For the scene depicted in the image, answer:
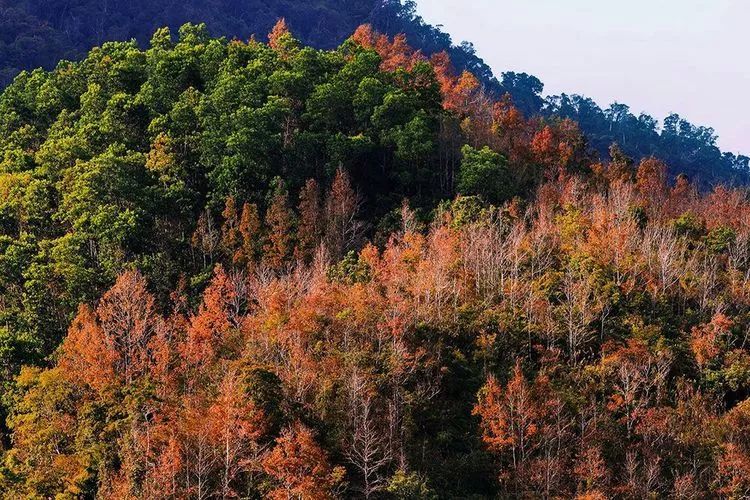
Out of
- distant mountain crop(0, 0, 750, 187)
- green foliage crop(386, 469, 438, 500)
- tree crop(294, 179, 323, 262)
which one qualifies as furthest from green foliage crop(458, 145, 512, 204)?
distant mountain crop(0, 0, 750, 187)

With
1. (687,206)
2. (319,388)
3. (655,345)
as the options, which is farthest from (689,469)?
(687,206)

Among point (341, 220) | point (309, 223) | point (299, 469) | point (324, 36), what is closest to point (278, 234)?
point (309, 223)

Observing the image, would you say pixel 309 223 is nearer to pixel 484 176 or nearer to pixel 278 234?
pixel 278 234

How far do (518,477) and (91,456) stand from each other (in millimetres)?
19326

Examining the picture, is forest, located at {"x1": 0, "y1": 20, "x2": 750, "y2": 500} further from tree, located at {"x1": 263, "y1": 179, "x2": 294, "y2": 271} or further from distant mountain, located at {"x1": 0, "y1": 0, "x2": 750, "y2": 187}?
distant mountain, located at {"x1": 0, "y1": 0, "x2": 750, "y2": 187}

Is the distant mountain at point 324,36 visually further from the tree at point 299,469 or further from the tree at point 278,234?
the tree at point 299,469

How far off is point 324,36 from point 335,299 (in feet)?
299

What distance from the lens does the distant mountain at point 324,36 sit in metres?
99.9

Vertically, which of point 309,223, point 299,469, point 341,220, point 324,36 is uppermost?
point 324,36

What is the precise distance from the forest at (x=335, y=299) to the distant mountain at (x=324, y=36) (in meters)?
37.6

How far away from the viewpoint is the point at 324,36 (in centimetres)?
12569

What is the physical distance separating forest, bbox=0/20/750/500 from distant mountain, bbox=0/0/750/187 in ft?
123

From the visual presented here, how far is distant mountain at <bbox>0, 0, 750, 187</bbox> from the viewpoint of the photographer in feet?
328

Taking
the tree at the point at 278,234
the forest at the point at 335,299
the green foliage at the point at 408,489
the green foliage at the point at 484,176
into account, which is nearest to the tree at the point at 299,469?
the forest at the point at 335,299
